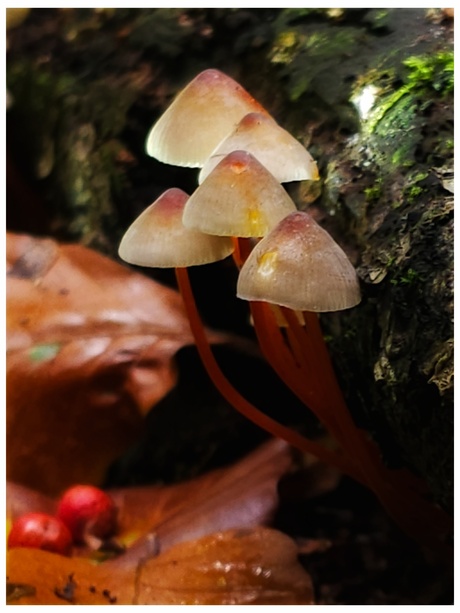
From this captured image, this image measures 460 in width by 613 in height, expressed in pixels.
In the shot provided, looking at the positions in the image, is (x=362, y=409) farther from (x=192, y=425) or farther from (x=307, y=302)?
(x=192, y=425)

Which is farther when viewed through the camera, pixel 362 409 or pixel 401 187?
pixel 362 409

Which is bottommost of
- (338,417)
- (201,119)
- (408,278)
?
(338,417)

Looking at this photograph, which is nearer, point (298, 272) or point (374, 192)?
point (298, 272)

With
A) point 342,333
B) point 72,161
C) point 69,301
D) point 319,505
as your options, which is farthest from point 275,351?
point 72,161

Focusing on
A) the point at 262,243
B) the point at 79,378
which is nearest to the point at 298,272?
the point at 262,243

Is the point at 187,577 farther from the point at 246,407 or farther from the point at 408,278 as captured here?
the point at 408,278

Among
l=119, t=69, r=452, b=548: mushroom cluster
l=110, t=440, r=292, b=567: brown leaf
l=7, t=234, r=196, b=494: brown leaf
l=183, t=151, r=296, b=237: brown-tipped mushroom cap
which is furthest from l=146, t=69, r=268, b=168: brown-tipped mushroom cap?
l=110, t=440, r=292, b=567: brown leaf

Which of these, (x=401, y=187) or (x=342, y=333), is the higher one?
(x=401, y=187)
